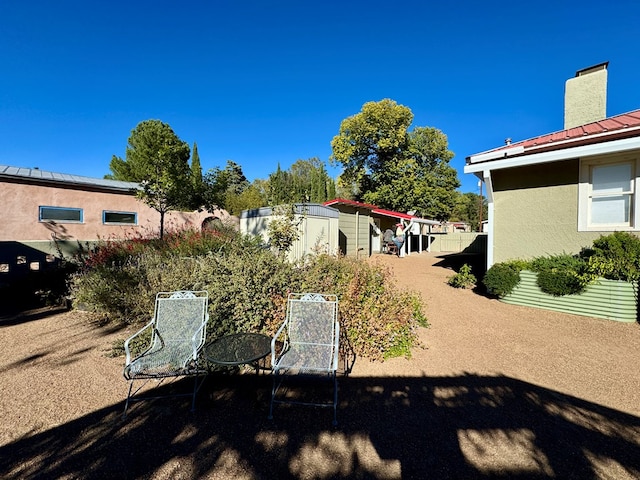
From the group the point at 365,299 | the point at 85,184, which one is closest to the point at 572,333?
the point at 365,299

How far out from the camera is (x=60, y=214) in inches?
390

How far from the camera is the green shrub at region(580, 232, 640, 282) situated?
4.92 metres

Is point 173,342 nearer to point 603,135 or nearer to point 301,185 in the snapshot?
point 603,135

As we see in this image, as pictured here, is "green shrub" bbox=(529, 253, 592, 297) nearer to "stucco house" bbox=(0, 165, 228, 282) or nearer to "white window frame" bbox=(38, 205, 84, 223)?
"stucco house" bbox=(0, 165, 228, 282)

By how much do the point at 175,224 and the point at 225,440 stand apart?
13113 millimetres

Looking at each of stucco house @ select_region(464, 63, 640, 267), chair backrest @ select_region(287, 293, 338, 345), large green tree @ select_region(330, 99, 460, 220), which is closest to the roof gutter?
stucco house @ select_region(464, 63, 640, 267)

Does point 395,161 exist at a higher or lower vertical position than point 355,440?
higher

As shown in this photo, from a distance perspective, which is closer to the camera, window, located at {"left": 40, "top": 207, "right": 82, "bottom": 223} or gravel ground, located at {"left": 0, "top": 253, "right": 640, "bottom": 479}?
gravel ground, located at {"left": 0, "top": 253, "right": 640, "bottom": 479}

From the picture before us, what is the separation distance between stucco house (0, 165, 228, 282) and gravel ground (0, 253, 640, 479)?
5.20 metres

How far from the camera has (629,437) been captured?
7.68 ft

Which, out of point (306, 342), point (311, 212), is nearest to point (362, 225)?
point (311, 212)

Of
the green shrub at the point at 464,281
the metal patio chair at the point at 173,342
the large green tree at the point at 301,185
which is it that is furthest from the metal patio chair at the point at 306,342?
the green shrub at the point at 464,281

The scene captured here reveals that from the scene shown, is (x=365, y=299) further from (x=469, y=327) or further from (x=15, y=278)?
(x=15, y=278)

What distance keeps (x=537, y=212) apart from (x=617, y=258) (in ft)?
6.40
